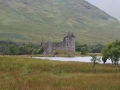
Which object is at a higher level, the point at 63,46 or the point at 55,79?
the point at 63,46

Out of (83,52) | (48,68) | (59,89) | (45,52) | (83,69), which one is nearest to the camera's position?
(59,89)

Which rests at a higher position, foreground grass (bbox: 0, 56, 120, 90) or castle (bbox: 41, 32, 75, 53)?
castle (bbox: 41, 32, 75, 53)

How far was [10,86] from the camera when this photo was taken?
22.2 m

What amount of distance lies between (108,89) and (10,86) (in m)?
8.17

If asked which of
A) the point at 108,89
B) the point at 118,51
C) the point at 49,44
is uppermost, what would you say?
the point at 49,44

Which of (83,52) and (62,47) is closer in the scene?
(83,52)

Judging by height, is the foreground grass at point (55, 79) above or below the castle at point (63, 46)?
below

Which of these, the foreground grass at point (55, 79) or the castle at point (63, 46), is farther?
the castle at point (63, 46)

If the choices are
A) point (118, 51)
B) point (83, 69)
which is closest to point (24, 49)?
point (118, 51)

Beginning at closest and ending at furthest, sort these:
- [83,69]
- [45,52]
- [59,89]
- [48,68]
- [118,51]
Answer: [59,89] → [48,68] → [83,69] → [118,51] → [45,52]

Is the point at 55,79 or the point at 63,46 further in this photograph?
the point at 63,46

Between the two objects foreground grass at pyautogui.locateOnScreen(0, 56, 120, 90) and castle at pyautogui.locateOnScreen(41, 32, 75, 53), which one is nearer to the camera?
foreground grass at pyautogui.locateOnScreen(0, 56, 120, 90)

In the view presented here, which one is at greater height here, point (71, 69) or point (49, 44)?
point (49, 44)

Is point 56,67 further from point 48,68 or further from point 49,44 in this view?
point 49,44
